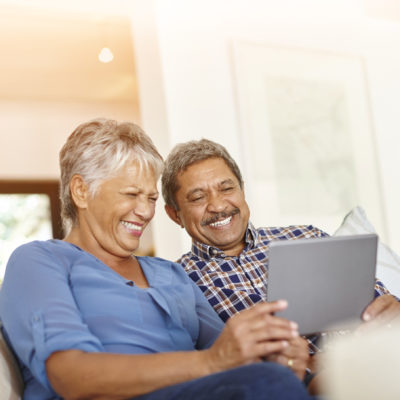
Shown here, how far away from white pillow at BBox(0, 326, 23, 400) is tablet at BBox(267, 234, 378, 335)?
581 mm

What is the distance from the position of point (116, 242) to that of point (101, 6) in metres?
3.00

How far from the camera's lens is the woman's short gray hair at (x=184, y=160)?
6.73 ft

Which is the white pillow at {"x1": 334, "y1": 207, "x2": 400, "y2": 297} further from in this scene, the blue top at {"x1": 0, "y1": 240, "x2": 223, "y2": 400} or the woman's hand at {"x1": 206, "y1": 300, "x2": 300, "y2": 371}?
the woman's hand at {"x1": 206, "y1": 300, "x2": 300, "y2": 371}

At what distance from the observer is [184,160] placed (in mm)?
2051

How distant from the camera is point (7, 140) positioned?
5.88 m

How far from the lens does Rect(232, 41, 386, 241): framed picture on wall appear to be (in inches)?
136

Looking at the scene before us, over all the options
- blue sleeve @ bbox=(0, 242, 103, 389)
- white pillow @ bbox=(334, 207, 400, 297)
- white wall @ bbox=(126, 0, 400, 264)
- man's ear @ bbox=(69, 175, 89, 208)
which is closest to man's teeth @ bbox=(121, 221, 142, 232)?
man's ear @ bbox=(69, 175, 89, 208)

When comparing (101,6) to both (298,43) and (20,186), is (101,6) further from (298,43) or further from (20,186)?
(20,186)

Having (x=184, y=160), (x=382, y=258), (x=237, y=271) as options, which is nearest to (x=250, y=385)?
(x=237, y=271)

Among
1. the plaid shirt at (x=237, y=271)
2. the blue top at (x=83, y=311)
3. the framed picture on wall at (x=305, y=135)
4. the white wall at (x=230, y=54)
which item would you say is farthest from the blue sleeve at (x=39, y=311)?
the framed picture on wall at (x=305, y=135)

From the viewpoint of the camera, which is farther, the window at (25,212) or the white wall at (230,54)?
the window at (25,212)

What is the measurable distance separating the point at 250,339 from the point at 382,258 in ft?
4.04

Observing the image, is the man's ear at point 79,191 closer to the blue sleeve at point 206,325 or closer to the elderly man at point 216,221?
the blue sleeve at point 206,325

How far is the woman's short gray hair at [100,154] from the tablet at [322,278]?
0.48 m
